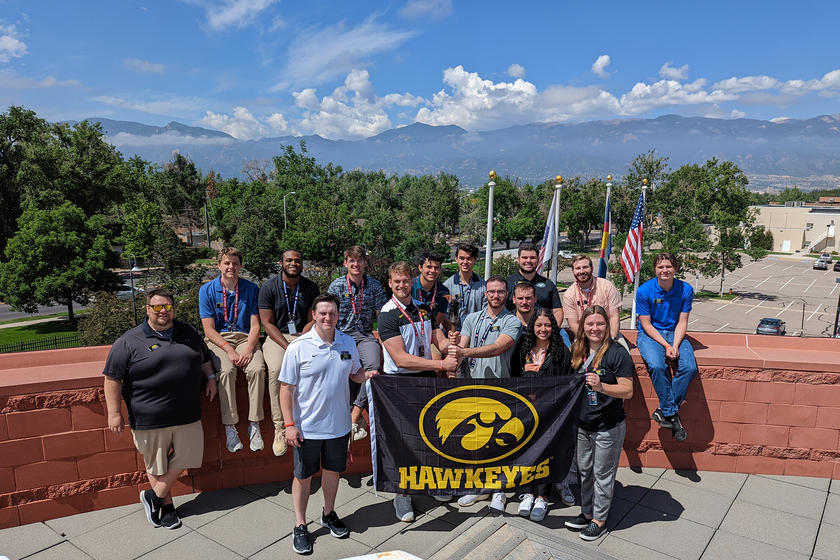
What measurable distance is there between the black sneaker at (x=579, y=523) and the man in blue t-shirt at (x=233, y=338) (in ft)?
9.55

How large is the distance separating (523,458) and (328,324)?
7.01 ft

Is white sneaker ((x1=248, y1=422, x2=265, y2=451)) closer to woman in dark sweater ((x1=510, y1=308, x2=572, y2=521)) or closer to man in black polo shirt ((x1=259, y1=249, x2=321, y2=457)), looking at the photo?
man in black polo shirt ((x1=259, y1=249, x2=321, y2=457))

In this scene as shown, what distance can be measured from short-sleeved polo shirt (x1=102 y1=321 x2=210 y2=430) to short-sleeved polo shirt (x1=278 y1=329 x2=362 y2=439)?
94cm

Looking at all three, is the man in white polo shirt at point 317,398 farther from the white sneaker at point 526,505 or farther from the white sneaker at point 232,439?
the white sneaker at point 526,505

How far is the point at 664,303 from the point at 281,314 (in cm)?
394

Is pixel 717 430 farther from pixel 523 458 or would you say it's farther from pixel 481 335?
pixel 481 335

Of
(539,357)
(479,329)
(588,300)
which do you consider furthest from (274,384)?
(588,300)

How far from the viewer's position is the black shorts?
162 inches

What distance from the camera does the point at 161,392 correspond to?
13.9 ft

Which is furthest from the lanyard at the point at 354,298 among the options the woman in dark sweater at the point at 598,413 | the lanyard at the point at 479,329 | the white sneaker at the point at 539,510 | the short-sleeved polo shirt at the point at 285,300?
the white sneaker at the point at 539,510

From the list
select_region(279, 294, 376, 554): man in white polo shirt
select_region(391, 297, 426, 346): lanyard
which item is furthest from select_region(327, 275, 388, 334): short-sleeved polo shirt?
select_region(279, 294, 376, 554): man in white polo shirt

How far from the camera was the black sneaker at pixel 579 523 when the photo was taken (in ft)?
A: 14.6

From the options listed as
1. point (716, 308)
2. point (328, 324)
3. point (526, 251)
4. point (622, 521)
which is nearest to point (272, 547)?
point (328, 324)

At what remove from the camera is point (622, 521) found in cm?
464
